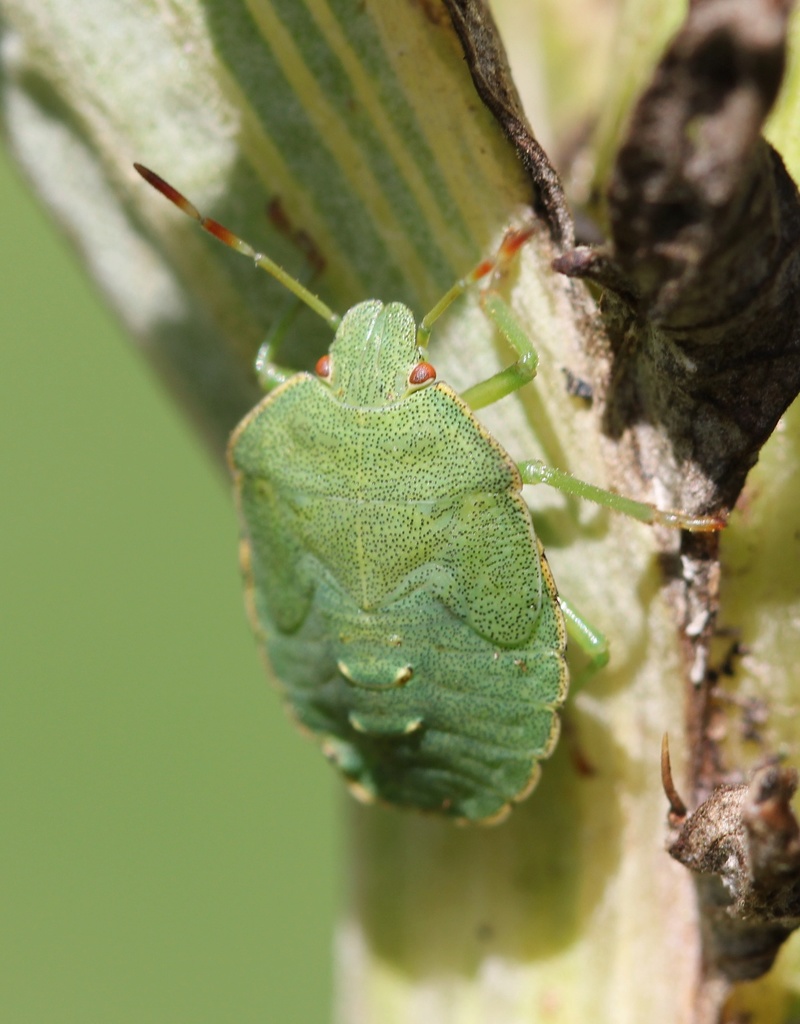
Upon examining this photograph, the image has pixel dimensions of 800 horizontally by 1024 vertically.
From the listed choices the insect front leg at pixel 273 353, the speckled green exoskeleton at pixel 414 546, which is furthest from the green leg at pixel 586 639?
the insect front leg at pixel 273 353

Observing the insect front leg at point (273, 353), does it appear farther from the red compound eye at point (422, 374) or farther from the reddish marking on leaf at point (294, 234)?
the red compound eye at point (422, 374)

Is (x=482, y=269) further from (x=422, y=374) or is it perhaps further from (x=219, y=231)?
(x=219, y=231)

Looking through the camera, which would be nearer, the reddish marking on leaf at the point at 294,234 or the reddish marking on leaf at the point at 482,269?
the reddish marking on leaf at the point at 482,269

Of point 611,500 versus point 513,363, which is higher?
point 513,363

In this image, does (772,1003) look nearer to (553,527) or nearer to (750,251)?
(553,527)

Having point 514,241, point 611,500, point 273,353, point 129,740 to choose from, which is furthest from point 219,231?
point 129,740

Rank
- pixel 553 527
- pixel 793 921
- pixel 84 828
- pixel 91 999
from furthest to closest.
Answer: pixel 84 828 < pixel 91 999 < pixel 553 527 < pixel 793 921

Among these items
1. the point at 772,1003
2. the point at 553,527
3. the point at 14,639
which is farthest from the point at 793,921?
the point at 14,639

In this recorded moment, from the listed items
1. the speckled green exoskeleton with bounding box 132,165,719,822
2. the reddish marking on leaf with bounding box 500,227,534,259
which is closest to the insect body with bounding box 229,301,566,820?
the speckled green exoskeleton with bounding box 132,165,719,822
